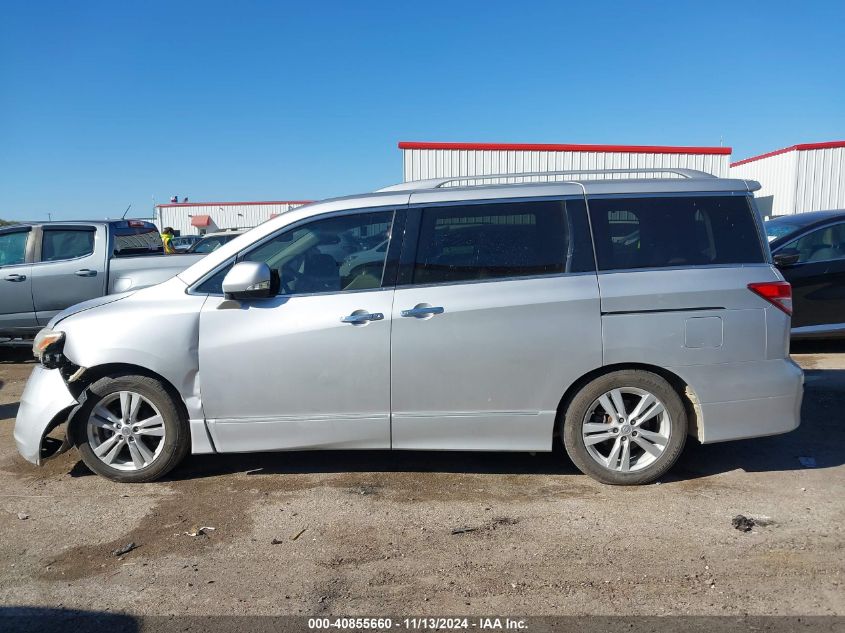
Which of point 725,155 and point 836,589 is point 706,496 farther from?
point 725,155

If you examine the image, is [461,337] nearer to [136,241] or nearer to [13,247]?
[136,241]

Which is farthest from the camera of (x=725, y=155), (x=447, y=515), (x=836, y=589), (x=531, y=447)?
(x=725, y=155)

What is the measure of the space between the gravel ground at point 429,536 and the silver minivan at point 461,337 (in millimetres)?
331

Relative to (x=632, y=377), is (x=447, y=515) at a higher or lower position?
lower

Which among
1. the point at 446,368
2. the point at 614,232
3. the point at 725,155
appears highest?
the point at 725,155

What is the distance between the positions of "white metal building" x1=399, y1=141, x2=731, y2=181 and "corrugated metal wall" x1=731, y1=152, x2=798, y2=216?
4.49 ft

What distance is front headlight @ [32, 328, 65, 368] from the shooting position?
4.42 m

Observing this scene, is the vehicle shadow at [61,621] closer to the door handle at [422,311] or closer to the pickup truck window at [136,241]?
the door handle at [422,311]

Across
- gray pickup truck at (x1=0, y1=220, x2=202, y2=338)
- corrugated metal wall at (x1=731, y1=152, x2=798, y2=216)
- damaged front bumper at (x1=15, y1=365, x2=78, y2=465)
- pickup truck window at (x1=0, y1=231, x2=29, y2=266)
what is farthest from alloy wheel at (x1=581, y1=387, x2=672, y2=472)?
corrugated metal wall at (x1=731, y1=152, x2=798, y2=216)

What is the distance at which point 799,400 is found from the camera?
433 centimetres

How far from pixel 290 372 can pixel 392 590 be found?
1559 millimetres

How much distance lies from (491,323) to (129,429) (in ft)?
8.23

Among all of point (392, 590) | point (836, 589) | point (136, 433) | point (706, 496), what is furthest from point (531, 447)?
point (136, 433)

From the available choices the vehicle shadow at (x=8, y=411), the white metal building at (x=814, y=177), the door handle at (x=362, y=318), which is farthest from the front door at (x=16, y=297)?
the white metal building at (x=814, y=177)
